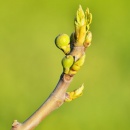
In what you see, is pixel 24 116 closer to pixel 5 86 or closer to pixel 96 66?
pixel 5 86

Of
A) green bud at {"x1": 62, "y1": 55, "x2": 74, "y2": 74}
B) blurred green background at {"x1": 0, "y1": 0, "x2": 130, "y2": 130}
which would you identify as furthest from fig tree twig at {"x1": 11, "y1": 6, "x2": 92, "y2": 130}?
blurred green background at {"x1": 0, "y1": 0, "x2": 130, "y2": 130}

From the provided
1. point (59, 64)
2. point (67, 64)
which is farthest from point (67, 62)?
point (59, 64)

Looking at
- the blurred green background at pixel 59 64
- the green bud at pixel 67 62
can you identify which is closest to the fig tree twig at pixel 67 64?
the green bud at pixel 67 62

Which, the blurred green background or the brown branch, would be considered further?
the blurred green background

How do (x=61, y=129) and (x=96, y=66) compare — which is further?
(x=96, y=66)

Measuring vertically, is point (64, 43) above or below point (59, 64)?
below

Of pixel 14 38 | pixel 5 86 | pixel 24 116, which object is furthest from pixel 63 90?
pixel 14 38

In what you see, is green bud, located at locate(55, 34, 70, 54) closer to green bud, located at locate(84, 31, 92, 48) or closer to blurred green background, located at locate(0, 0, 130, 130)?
green bud, located at locate(84, 31, 92, 48)

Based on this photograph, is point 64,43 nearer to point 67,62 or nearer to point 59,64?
point 67,62

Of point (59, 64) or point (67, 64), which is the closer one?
point (67, 64)
